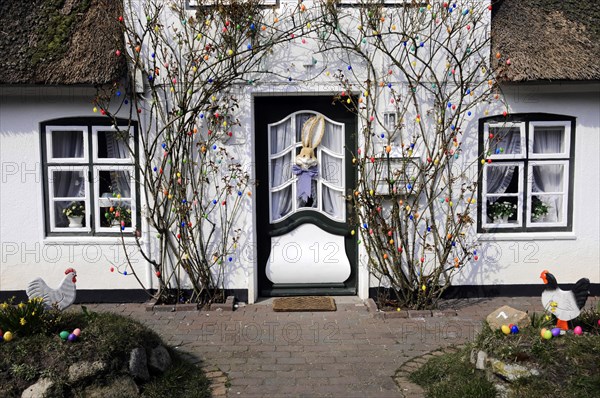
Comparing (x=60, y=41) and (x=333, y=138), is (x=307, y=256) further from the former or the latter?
(x=60, y=41)

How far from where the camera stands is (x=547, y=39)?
7238 millimetres

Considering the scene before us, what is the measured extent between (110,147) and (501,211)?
16.2 ft

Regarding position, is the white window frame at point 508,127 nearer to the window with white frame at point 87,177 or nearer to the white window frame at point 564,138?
the white window frame at point 564,138

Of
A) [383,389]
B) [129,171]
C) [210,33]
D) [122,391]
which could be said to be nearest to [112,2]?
[210,33]

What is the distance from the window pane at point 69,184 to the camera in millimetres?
7391

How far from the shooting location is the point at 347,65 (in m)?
7.12

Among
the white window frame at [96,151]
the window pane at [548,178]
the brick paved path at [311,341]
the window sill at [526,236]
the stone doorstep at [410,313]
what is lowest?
the brick paved path at [311,341]

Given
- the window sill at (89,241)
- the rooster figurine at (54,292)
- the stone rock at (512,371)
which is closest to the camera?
the stone rock at (512,371)

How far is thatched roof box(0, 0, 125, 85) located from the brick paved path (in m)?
2.82

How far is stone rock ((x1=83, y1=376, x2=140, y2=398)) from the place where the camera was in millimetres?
4465

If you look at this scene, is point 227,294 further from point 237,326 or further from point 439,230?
point 439,230

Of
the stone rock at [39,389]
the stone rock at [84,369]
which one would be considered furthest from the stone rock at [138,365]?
the stone rock at [39,389]

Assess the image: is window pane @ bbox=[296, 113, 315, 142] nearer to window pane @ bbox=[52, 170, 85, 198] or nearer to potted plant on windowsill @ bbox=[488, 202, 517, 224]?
potted plant on windowsill @ bbox=[488, 202, 517, 224]

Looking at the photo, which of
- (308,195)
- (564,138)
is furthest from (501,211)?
(308,195)
